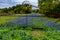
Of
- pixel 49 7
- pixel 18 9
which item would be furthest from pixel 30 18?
pixel 49 7

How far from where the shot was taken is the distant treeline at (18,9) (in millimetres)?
4742

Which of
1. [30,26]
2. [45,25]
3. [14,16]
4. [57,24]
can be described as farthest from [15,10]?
[57,24]

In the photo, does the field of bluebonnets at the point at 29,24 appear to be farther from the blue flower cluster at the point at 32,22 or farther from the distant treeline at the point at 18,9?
the distant treeline at the point at 18,9

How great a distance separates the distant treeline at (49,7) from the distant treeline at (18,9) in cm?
34

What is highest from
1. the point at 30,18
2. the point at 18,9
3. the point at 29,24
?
the point at 18,9

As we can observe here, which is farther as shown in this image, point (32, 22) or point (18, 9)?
point (32, 22)

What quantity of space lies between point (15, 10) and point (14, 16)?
0.19 m

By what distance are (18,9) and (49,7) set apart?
2.87 ft

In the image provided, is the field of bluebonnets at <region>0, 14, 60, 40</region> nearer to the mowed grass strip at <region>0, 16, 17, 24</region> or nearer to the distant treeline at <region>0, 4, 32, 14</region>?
the mowed grass strip at <region>0, 16, 17, 24</region>

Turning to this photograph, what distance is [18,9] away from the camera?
15.6ft

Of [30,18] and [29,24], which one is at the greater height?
[30,18]

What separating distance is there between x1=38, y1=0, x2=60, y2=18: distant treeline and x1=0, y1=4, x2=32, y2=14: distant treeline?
0.34 m

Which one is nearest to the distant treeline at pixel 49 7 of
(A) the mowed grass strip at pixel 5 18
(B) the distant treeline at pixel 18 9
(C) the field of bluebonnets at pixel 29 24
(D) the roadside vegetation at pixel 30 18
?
(D) the roadside vegetation at pixel 30 18

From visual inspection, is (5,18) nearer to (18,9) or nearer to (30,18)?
(18,9)
